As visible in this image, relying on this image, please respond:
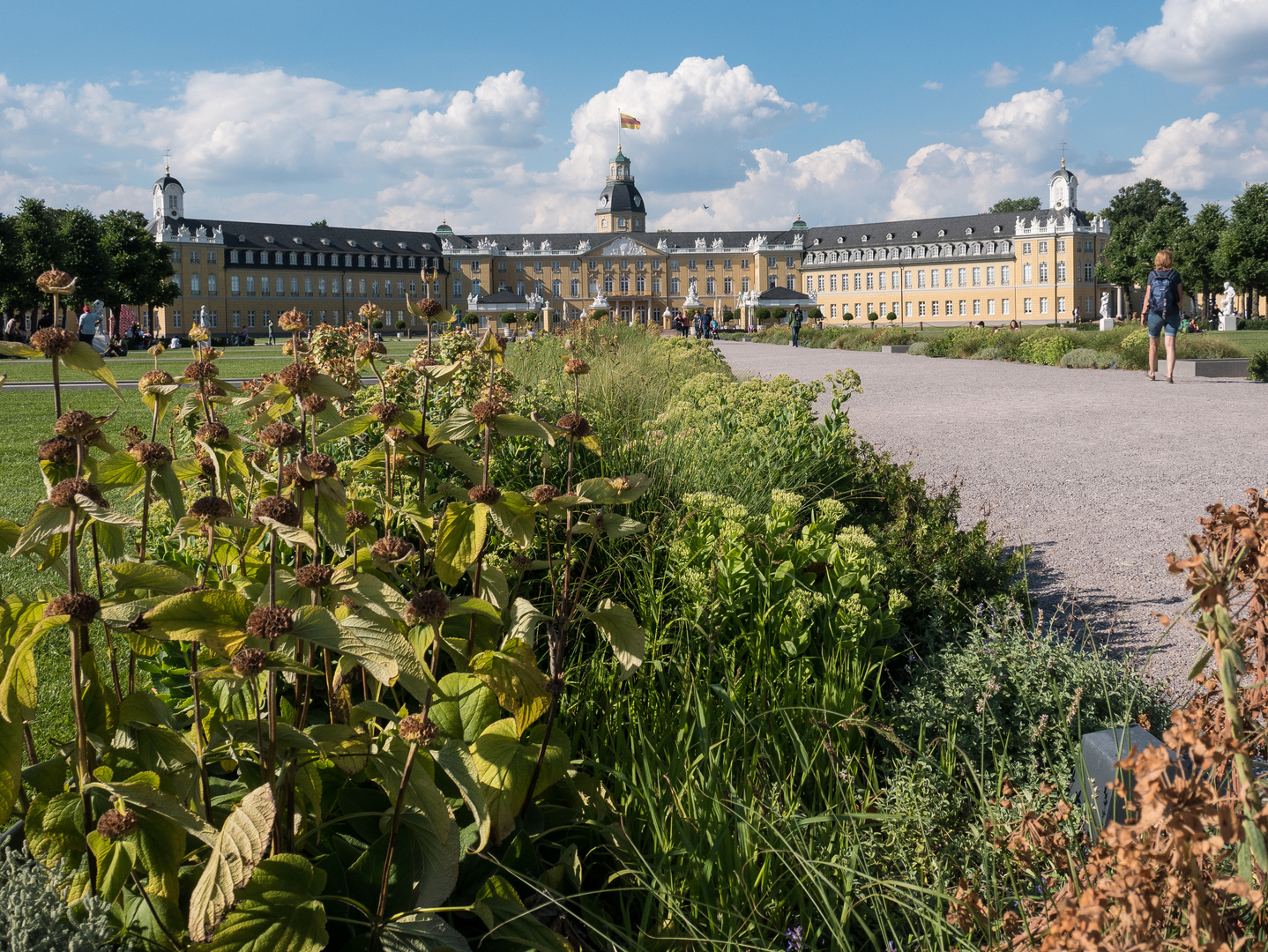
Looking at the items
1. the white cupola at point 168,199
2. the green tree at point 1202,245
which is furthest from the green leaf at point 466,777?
the white cupola at point 168,199

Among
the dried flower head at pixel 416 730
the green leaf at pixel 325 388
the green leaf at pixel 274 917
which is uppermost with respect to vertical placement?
the green leaf at pixel 325 388

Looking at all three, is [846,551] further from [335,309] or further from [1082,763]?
[335,309]

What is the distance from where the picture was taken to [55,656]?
3.47m

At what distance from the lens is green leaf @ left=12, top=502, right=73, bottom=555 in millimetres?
1262

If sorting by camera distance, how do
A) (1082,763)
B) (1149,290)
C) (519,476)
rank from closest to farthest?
(1082,763)
(519,476)
(1149,290)

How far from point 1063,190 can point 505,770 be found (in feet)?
342

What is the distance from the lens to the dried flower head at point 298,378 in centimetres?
147

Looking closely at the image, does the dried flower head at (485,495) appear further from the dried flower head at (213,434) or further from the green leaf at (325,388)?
the dried flower head at (213,434)

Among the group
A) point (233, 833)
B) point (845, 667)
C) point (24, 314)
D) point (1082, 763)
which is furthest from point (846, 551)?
point (24, 314)

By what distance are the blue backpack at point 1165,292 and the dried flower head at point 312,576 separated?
14.3 m

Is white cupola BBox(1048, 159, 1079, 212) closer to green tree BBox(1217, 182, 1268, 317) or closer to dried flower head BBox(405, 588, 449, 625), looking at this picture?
green tree BBox(1217, 182, 1268, 317)

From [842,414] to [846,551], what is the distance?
2.48 meters

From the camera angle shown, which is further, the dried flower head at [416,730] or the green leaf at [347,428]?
the green leaf at [347,428]

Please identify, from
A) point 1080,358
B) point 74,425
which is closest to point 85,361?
point 74,425
